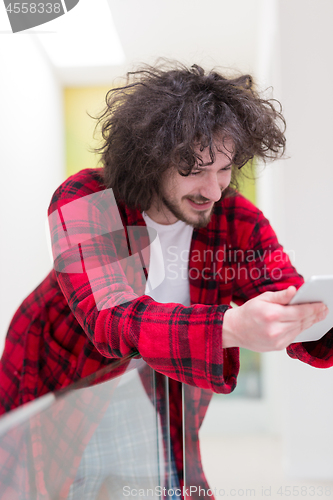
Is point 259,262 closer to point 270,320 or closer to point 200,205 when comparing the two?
point 200,205

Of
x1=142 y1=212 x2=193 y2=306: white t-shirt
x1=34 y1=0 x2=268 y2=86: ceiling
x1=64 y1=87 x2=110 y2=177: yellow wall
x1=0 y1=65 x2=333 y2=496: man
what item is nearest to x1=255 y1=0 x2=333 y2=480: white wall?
x1=34 y1=0 x2=268 y2=86: ceiling

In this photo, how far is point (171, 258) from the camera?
0.81 m

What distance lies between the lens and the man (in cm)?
58

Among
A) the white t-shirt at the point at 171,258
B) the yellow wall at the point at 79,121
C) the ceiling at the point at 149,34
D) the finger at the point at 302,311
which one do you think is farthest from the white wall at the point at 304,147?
the yellow wall at the point at 79,121

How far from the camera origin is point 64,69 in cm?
Answer: 221

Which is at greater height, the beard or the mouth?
the mouth

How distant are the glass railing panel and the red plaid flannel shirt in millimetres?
57

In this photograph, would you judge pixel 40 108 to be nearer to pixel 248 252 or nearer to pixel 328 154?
pixel 328 154

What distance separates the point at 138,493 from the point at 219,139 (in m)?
0.61

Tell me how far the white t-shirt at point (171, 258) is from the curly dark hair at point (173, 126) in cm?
7

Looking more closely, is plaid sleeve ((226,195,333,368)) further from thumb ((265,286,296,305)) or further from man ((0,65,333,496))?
thumb ((265,286,296,305))

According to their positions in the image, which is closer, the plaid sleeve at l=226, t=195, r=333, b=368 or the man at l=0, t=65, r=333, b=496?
the man at l=0, t=65, r=333, b=496

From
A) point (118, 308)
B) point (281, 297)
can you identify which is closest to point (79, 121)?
point (118, 308)

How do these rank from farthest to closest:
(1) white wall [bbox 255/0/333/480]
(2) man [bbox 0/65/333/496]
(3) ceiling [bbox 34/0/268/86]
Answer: (3) ceiling [bbox 34/0/268/86] → (1) white wall [bbox 255/0/333/480] → (2) man [bbox 0/65/333/496]
